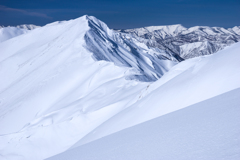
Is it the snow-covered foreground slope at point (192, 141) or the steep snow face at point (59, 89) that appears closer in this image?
the snow-covered foreground slope at point (192, 141)

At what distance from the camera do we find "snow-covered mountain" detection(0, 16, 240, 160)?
6.10m

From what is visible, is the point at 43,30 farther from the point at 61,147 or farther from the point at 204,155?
the point at 204,155

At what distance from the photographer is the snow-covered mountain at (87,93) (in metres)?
6.10

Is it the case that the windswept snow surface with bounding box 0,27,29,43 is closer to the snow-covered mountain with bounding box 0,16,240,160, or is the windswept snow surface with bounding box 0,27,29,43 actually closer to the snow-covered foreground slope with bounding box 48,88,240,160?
the snow-covered mountain with bounding box 0,16,240,160

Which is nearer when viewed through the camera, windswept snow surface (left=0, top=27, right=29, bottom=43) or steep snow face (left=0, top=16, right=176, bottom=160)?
steep snow face (left=0, top=16, right=176, bottom=160)

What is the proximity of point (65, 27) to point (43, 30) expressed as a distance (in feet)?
22.2

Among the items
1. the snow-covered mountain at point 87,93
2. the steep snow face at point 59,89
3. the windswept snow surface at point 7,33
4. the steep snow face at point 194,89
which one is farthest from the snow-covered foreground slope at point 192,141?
the windswept snow surface at point 7,33

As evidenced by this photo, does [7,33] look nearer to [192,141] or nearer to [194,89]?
[194,89]

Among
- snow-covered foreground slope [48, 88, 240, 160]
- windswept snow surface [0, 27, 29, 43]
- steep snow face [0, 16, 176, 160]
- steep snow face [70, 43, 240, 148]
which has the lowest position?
snow-covered foreground slope [48, 88, 240, 160]

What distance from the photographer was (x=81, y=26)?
4072 cm

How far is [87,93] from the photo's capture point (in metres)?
19.3

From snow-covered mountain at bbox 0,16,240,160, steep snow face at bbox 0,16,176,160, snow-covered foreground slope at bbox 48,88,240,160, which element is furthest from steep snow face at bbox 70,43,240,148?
steep snow face at bbox 0,16,176,160

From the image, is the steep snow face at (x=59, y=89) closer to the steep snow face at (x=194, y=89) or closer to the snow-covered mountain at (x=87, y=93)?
the snow-covered mountain at (x=87, y=93)

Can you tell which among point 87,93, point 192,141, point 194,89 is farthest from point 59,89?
point 192,141
